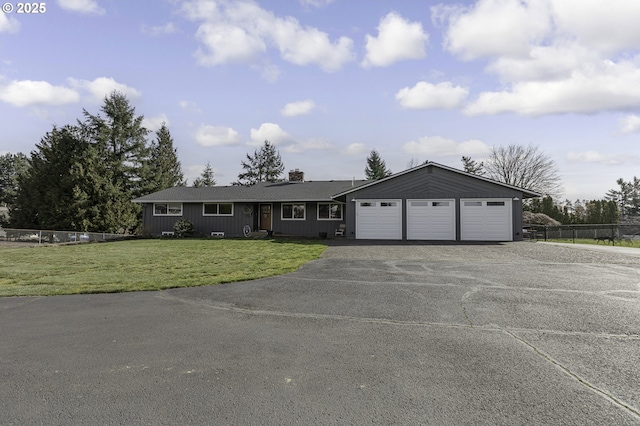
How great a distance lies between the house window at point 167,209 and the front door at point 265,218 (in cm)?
595

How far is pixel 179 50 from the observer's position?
43.5 ft

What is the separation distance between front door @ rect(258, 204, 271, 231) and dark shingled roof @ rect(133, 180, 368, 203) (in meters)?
0.93

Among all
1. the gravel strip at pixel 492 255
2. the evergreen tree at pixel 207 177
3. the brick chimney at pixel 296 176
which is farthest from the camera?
the evergreen tree at pixel 207 177

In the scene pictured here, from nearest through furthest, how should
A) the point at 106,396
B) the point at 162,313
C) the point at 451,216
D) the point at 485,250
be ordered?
the point at 106,396
the point at 162,313
the point at 485,250
the point at 451,216

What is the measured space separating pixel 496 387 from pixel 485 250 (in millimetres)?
12652

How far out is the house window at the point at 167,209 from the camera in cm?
2562

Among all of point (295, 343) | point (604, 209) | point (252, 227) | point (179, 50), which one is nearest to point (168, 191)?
point (252, 227)

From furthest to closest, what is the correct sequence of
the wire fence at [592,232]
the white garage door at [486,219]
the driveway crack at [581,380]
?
the wire fence at [592,232], the white garage door at [486,219], the driveway crack at [581,380]

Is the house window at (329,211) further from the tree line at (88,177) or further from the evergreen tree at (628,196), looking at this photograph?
the evergreen tree at (628,196)

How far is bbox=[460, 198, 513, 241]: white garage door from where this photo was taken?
18875 millimetres

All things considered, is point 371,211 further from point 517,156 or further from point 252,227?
point 517,156

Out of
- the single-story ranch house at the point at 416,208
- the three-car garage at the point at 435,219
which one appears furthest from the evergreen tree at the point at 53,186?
the three-car garage at the point at 435,219

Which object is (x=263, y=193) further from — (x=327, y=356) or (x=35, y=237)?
(x=327, y=356)

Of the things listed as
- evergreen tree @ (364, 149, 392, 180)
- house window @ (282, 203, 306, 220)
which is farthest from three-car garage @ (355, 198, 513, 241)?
evergreen tree @ (364, 149, 392, 180)
